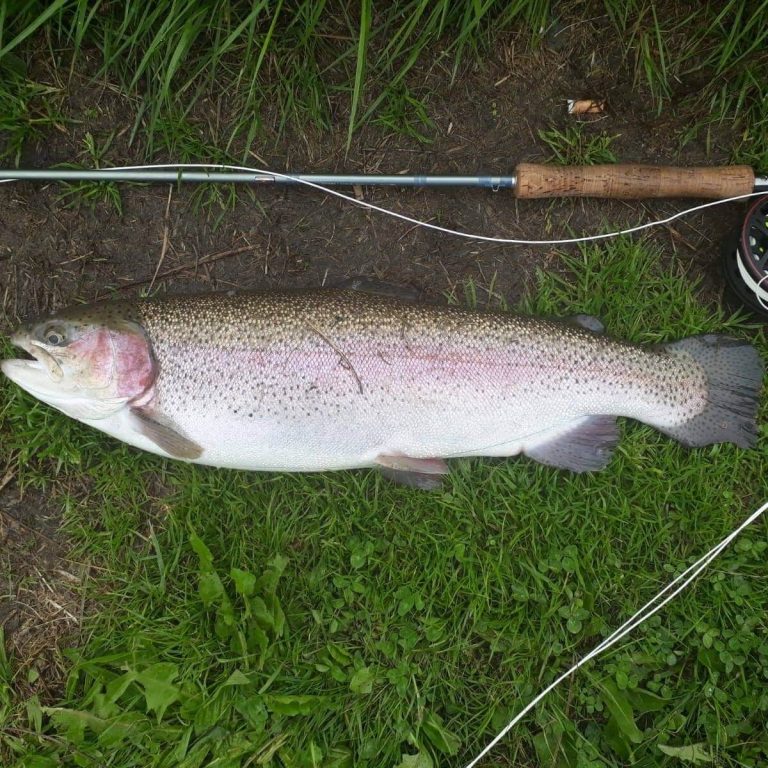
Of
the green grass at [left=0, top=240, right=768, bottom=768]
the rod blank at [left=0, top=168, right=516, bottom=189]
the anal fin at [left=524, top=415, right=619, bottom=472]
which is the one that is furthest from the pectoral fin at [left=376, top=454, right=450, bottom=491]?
the rod blank at [left=0, top=168, right=516, bottom=189]

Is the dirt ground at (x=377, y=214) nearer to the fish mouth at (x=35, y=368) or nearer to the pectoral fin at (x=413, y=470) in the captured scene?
the fish mouth at (x=35, y=368)

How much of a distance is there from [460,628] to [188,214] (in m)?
2.24

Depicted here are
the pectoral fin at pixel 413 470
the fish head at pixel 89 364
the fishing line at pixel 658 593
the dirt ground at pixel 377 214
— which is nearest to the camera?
the fish head at pixel 89 364

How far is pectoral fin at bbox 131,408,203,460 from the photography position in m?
2.32

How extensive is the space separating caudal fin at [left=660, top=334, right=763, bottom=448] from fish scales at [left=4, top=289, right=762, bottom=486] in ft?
0.59

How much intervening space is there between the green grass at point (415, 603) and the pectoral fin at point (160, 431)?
0.33m

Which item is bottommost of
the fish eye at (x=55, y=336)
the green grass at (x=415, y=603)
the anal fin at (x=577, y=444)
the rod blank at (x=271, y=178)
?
the green grass at (x=415, y=603)

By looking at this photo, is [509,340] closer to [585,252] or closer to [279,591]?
[585,252]

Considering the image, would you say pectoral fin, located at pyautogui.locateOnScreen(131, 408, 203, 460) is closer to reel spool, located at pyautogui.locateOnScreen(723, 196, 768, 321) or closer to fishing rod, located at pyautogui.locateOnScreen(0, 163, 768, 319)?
fishing rod, located at pyautogui.locateOnScreen(0, 163, 768, 319)

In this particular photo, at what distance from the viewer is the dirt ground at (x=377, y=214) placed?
2.70 m

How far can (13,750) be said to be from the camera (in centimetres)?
254

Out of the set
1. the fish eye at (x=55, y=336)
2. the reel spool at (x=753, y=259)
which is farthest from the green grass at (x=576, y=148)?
the fish eye at (x=55, y=336)

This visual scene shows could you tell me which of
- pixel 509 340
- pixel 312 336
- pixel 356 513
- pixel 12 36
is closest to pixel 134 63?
pixel 12 36

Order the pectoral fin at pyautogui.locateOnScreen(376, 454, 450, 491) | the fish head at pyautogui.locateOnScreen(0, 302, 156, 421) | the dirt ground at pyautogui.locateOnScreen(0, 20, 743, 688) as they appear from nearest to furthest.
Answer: the fish head at pyautogui.locateOnScreen(0, 302, 156, 421) < the pectoral fin at pyautogui.locateOnScreen(376, 454, 450, 491) < the dirt ground at pyautogui.locateOnScreen(0, 20, 743, 688)
